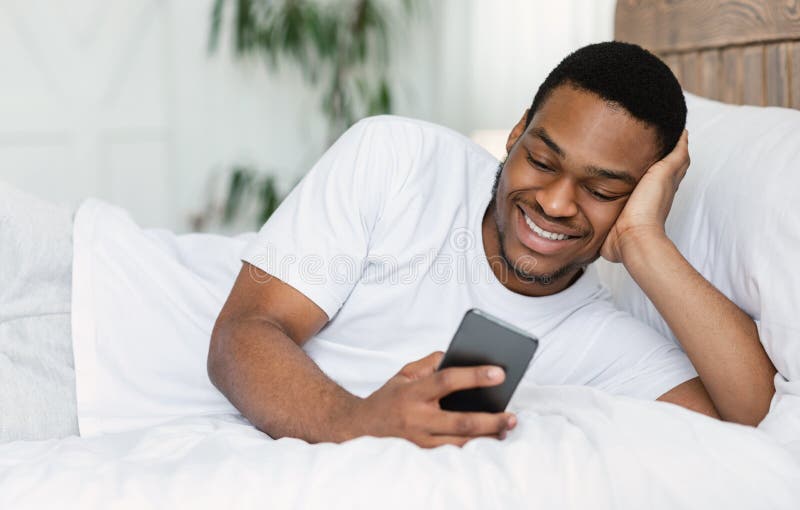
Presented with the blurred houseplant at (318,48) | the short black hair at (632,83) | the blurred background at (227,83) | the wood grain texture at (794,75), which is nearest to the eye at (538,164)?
the short black hair at (632,83)

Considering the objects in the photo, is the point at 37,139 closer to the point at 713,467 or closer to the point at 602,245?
the point at 602,245

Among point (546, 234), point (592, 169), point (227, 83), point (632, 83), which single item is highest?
point (632, 83)

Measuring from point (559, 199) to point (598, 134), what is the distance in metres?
0.11

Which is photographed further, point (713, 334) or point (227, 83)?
point (227, 83)

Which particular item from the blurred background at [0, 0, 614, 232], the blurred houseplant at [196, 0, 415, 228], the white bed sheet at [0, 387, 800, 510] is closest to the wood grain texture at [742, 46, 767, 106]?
the white bed sheet at [0, 387, 800, 510]

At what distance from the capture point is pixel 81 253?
137cm

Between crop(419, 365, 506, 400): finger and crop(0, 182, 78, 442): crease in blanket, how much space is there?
2.02ft

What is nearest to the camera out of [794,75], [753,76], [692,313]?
[692,313]

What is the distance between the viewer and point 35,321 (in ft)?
4.31

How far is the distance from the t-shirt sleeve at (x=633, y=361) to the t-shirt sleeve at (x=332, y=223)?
40cm

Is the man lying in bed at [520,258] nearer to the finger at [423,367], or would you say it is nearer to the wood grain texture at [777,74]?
the finger at [423,367]

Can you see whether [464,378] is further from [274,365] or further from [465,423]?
[274,365]

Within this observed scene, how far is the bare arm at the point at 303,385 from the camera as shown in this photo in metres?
0.91

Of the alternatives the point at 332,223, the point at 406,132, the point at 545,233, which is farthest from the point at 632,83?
the point at 332,223
